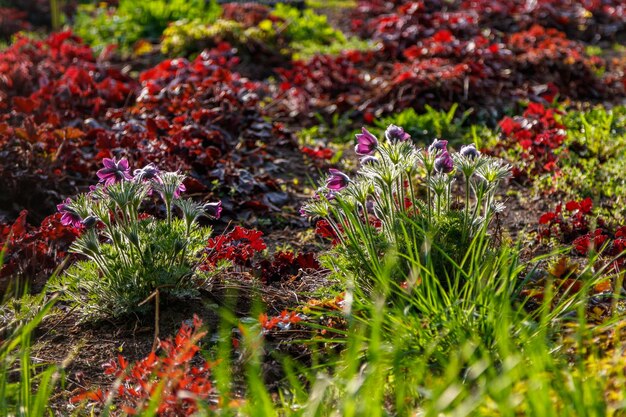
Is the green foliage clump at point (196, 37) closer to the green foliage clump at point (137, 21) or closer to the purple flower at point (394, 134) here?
the green foliage clump at point (137, 21)

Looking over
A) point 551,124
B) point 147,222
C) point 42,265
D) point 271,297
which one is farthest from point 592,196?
point 42,265

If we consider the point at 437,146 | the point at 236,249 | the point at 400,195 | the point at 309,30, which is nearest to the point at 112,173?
the point at 236,249

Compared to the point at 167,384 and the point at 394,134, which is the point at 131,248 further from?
the point at 394,134

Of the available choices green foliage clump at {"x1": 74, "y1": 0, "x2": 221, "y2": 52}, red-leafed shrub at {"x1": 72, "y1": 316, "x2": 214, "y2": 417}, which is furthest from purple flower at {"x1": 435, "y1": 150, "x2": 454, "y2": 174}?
green foliage clump at {"x1": 74, "y1": 0, "x2": 221, "y2": 52}

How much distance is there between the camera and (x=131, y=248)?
311 cm

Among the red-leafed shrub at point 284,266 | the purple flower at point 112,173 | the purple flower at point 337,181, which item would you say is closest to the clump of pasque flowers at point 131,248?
the purple flower at point 112,173

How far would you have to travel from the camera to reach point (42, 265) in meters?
3.78

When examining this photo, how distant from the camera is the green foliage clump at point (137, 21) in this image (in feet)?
31.0

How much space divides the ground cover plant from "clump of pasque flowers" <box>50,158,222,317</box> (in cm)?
1

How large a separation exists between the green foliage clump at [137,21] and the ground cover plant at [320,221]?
8 cm

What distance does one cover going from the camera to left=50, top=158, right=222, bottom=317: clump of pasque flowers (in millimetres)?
3108

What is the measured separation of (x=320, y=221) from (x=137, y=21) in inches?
268

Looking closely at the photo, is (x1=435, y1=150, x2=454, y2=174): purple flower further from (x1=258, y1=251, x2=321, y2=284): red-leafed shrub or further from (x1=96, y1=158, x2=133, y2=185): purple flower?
(x1=96, y1=158, x2=133, y2=185): purple flower

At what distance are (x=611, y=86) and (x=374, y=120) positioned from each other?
8.36ft
